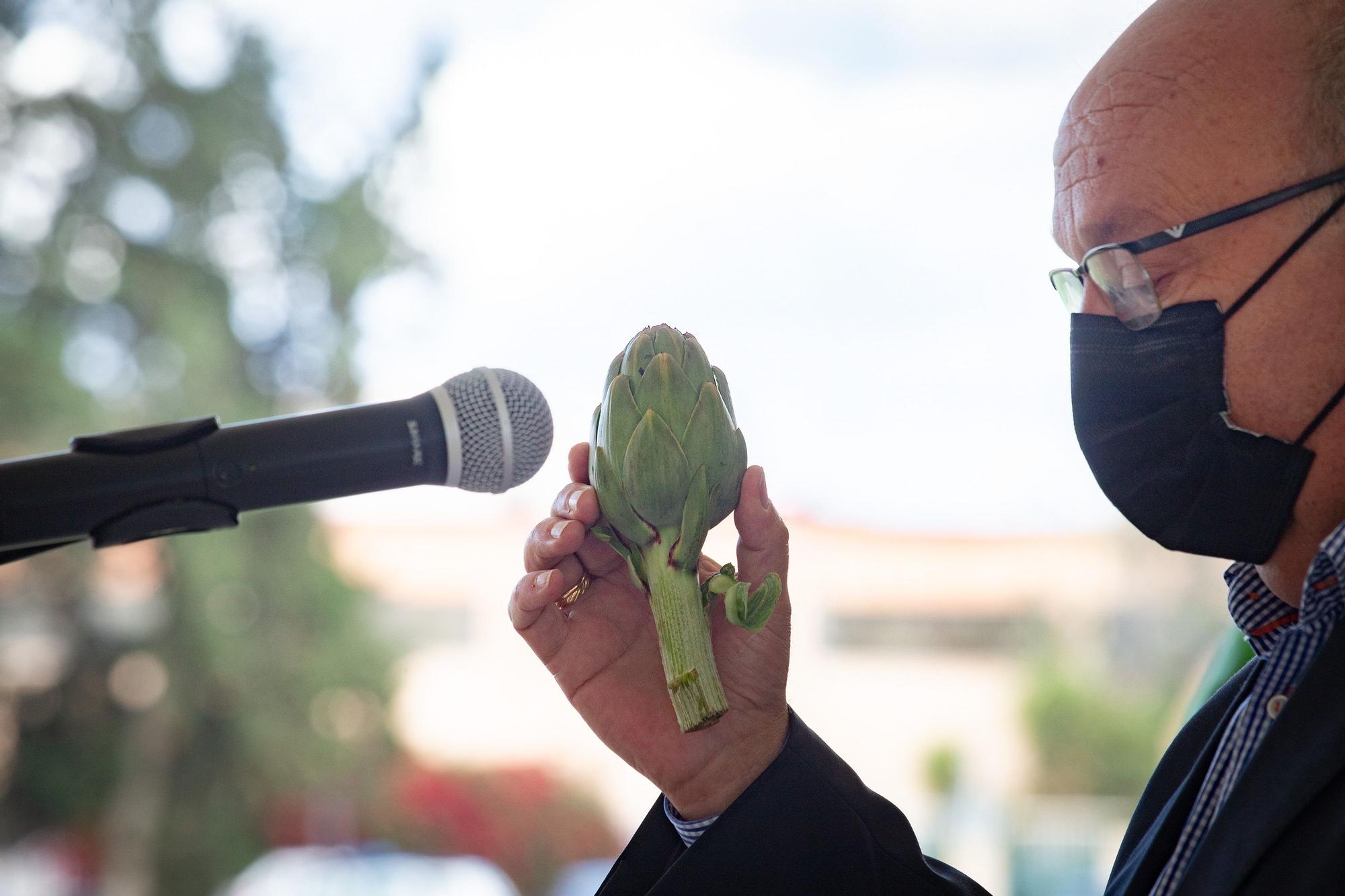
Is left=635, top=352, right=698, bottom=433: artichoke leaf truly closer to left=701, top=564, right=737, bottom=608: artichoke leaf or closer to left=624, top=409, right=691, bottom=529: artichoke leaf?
left=624, top=409, right=691, bottom=529: artichoke leaf

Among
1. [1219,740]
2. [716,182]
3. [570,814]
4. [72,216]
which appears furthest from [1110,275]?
[570,814]

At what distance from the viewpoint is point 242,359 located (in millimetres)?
5363

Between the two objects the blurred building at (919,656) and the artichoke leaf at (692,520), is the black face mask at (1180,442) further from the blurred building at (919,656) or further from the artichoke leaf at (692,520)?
the blurred building at (919,656)

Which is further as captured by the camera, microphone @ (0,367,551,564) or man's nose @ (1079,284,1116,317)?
man's nose @ (1079,284,1116,317)

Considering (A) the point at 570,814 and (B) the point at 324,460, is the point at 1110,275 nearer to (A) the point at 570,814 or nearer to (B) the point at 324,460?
(B) the point at 324,460

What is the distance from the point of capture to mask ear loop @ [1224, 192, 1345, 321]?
0.88 meters

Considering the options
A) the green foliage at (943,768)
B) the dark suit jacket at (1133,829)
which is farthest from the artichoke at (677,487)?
the green foliage at (943,768)

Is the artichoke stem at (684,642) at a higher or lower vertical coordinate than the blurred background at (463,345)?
lower

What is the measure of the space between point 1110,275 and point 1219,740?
443 mm

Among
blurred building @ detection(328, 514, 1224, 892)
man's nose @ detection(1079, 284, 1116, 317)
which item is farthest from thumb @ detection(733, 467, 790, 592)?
blurred building @ detection(328, 514, 1224, 892)

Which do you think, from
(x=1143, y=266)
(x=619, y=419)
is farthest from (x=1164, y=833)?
(x=619, y=419)

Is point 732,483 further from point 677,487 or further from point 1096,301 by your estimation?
point 1096,301

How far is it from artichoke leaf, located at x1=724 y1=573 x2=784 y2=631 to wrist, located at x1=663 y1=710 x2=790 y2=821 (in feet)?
0.81

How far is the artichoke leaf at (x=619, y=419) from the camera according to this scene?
0.87 m
